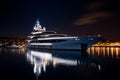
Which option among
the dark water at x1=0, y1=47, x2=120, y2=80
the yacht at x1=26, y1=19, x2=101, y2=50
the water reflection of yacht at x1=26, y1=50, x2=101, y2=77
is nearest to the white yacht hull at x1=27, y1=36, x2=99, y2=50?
the yacht at x1=26, y1=19, x2=101, y2=50

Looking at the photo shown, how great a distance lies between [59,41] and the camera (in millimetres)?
62906

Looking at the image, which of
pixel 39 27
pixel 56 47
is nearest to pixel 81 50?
pixel 56 47

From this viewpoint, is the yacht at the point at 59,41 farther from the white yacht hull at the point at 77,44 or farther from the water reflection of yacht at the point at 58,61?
the water reflection of yacht at the point at 58,61

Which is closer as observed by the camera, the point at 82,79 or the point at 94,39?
the point at 82,79

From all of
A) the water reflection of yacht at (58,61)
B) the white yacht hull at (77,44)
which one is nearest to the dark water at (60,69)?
the water reflection of yacht at (58,61)

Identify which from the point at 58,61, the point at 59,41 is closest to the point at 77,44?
the point at 59,41

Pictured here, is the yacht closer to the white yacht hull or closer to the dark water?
the white yacht hull

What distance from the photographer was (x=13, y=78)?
18.2m

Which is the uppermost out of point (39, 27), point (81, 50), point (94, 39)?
point (39, 27)

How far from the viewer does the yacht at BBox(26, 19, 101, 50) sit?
5628cm

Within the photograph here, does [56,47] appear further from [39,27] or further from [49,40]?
[39,27]

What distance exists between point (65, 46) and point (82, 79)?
142 feet

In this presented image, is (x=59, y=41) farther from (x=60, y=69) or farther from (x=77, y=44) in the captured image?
(x=60, y=69)

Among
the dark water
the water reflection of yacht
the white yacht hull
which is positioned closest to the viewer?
the dark water
